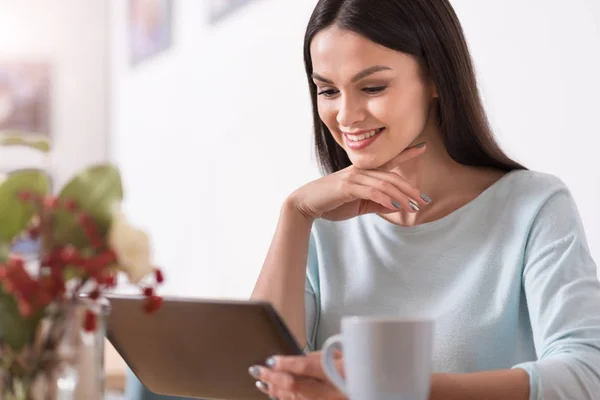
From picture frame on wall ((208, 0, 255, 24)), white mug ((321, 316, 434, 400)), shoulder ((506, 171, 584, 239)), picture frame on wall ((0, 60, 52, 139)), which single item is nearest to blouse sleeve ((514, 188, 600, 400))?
shoulder ((506, 171, 584, 239))

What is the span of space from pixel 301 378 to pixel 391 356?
0.18 m

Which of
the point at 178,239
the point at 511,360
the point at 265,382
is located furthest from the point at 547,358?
the point at 178,239

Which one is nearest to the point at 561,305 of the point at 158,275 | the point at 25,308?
the point at 158,275

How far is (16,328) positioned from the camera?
2.19 feet

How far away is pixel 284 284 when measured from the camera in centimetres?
141

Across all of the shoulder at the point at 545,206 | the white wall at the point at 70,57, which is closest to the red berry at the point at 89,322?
the shoulder at the point at 545,206

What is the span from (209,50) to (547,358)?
8.15 ft

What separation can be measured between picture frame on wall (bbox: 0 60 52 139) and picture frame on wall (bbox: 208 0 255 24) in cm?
170

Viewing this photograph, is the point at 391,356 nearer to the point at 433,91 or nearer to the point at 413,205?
the point at 413,205

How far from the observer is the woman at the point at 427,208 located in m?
1.34

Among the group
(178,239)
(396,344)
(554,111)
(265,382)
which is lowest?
(178,239)

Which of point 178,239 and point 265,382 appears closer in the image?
point 265,382

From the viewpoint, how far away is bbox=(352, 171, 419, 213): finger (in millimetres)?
1302

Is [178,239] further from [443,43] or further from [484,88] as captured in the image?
[443,43]
